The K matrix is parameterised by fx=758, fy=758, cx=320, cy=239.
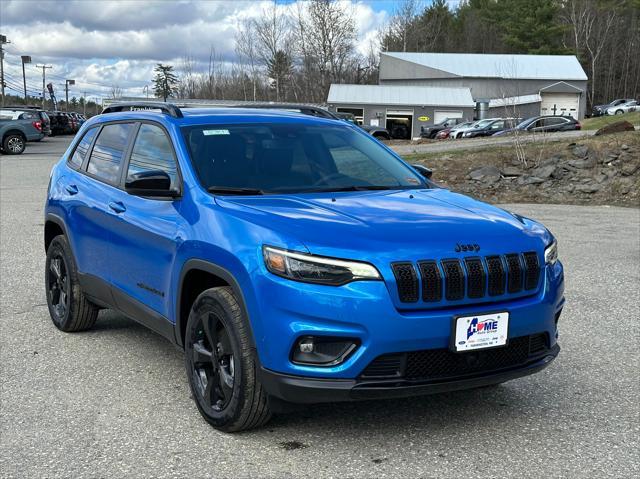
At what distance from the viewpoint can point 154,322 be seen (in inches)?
183

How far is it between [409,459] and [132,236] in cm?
221

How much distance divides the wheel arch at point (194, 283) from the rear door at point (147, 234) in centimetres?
13

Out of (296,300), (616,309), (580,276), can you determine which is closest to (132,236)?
(296,300)

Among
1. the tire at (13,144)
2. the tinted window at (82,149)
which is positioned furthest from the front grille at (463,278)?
the tire at (13,144)

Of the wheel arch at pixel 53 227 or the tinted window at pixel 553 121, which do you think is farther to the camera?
the tinted window at pixel 553 121

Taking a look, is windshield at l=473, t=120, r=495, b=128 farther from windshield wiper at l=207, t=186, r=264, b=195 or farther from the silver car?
windshield wiper at l=207, t=186, r=264, b=195

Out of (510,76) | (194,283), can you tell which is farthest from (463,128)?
(194,283)

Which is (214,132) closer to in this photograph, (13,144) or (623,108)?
(13,144)

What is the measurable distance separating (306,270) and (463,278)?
0.75m

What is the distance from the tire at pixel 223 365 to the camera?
3.74 meters

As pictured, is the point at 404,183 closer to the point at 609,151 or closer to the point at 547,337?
the point at 547,337

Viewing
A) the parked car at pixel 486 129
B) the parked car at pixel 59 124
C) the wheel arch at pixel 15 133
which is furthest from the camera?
the parked car at pixel 59 124

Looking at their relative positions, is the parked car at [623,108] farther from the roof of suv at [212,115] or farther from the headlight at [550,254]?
the headlight at [550,254]

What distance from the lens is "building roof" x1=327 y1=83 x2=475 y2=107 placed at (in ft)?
202
